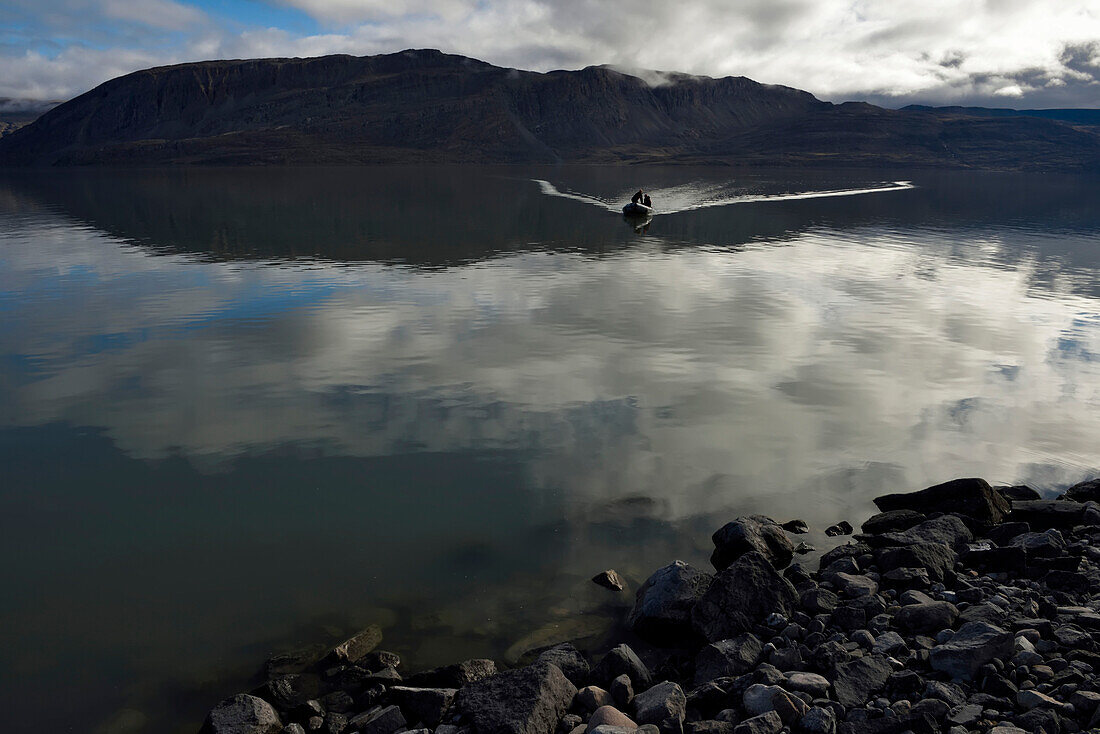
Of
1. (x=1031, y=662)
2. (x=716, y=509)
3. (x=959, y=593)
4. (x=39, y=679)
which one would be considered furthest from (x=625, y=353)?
(x=39, y=679)

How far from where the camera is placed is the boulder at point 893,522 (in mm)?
12242

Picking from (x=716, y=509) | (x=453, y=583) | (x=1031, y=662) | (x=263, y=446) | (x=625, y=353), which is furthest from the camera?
(x=625, y=353)

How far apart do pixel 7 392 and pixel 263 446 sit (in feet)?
27.8

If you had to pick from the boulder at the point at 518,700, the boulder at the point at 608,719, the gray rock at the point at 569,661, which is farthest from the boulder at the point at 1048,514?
the boulder at the point at 518,700

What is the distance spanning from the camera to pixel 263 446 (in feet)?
50.4

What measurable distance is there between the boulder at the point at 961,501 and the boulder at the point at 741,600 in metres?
4.43

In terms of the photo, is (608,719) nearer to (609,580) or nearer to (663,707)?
(663,707)

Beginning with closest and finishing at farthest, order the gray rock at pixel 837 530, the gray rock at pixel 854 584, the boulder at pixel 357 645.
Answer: the boulder at pixel 357 645 < the gray rock at pixel 854 584 < the gray rock at pixel 837 530

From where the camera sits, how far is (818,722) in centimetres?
730

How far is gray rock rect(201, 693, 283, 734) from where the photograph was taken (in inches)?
310

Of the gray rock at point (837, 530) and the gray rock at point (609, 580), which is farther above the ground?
the gray rock at point (609, 580)

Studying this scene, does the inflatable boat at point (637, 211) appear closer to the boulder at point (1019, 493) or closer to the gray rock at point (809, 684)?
the boulder at point (1019, 493)

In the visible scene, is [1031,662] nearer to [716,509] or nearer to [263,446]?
[716,509]

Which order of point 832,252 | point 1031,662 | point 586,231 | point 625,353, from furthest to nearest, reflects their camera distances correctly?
point 586,231 < point 832,252 < point 625,353 < point 1031,662
